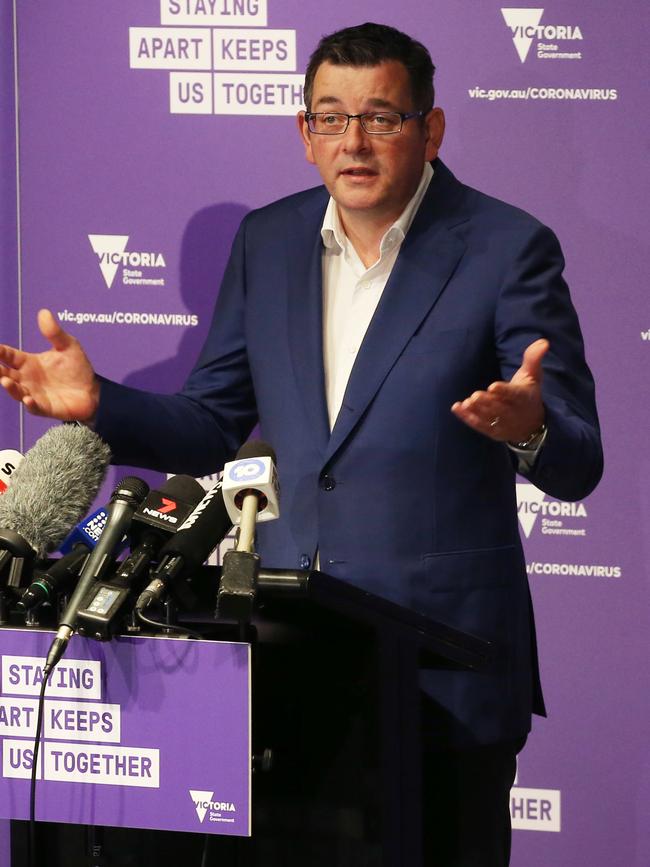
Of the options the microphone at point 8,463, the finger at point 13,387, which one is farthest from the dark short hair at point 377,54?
the microphone at point 8,463

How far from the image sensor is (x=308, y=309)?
2.82m

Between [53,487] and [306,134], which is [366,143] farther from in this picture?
[53,487]

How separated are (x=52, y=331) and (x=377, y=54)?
93 centimetres

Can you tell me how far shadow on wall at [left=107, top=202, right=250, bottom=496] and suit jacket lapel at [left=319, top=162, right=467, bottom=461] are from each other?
1341 mm

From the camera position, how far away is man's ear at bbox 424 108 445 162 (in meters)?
2.82

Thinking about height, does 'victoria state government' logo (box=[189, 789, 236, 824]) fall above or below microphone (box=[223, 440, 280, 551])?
below

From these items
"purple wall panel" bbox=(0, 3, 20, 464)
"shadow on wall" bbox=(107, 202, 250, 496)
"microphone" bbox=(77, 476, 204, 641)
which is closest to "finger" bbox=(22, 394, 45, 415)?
"microphone" bbox=(77, 476, 204, 641)

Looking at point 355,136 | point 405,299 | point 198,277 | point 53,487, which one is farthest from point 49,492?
point 198,277

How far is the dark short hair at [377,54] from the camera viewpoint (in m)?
2.73

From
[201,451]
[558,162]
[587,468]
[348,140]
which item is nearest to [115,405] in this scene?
[201,451]

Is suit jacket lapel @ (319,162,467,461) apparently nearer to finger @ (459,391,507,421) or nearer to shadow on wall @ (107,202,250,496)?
finger @ (459,391,507,421)

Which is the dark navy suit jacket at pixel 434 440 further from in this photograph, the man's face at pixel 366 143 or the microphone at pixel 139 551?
the microphone at pixel 139 551

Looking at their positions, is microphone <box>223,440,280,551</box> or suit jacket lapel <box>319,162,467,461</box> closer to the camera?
microphone <box>223,440,280,551</box>

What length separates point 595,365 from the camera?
3.87 m
